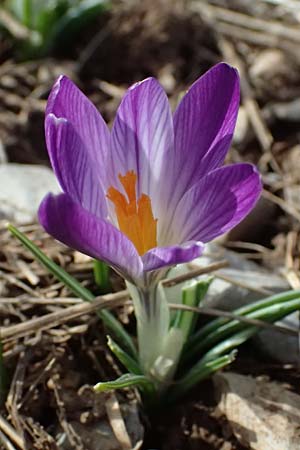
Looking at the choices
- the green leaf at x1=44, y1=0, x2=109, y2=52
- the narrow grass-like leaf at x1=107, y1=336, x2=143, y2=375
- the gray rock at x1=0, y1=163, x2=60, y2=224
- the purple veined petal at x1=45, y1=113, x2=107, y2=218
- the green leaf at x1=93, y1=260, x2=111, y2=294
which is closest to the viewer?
the purple veined petal at x1=45, y1=113, x2=107, y2=218

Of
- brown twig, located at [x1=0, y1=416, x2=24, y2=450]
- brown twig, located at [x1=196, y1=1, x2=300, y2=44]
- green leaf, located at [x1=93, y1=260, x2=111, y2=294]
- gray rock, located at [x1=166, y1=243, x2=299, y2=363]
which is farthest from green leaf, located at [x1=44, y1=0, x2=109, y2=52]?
brown twig, located at [x1=0, y1=416, x2=24, y2=450]

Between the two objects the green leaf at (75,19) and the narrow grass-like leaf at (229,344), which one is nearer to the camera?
the narrow grass-like leaf at (229,344)

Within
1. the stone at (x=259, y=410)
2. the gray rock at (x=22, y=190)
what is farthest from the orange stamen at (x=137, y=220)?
the gray rock at (x=22, y=190)

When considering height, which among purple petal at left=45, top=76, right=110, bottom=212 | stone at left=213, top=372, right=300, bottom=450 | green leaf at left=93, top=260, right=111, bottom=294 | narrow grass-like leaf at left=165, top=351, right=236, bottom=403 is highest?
purple petal at left=45, top=76, right=110, bottom=212

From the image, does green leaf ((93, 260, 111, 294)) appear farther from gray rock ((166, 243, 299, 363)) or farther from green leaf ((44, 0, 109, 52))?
green leaf ((44, 0, 109, 52))

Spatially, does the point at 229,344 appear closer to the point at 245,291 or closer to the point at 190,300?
the point at 190,300

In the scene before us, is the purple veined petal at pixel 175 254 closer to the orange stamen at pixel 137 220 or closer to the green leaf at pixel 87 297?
the orange stamen at pixel 137 220

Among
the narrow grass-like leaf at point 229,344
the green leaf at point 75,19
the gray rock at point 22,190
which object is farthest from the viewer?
the green leaf at point 75,19
